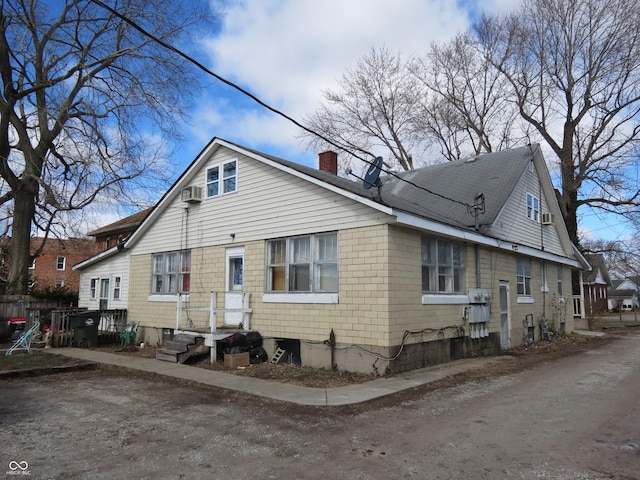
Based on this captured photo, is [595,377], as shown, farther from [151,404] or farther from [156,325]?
[156,325]

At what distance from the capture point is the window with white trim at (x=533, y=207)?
57.3ft

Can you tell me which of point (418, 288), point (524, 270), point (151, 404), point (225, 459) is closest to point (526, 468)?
point (225, 459)

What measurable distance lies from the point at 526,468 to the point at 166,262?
13546 mm

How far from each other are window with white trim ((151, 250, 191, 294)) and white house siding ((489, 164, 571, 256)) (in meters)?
9.55

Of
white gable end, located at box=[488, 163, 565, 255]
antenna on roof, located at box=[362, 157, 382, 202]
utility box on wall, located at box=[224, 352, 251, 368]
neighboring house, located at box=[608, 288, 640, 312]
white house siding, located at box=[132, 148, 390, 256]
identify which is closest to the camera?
antenna on roof, located at box=[362, 157, 382, 202]

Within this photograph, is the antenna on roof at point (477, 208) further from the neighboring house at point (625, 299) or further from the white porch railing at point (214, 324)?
the neighboring house at point (625, 299)

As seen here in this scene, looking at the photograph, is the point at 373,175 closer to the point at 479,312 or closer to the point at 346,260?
the point at 346,260

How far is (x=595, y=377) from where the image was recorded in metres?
9.90

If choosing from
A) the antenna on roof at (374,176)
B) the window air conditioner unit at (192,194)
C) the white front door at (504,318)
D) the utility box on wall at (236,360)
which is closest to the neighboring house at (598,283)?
the white front door at (504,318)

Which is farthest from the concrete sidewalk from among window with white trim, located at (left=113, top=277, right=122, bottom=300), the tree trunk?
the tree trunk

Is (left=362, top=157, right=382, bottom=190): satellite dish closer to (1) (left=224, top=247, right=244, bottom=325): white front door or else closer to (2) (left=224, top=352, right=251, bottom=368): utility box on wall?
(1) (left=224, top=247, right=244, bottom=325): white front door

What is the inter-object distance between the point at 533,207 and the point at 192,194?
12553mm

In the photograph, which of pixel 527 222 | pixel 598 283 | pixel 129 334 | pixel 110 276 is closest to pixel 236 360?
pixel 129 334

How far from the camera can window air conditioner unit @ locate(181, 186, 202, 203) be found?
14.8 meters
